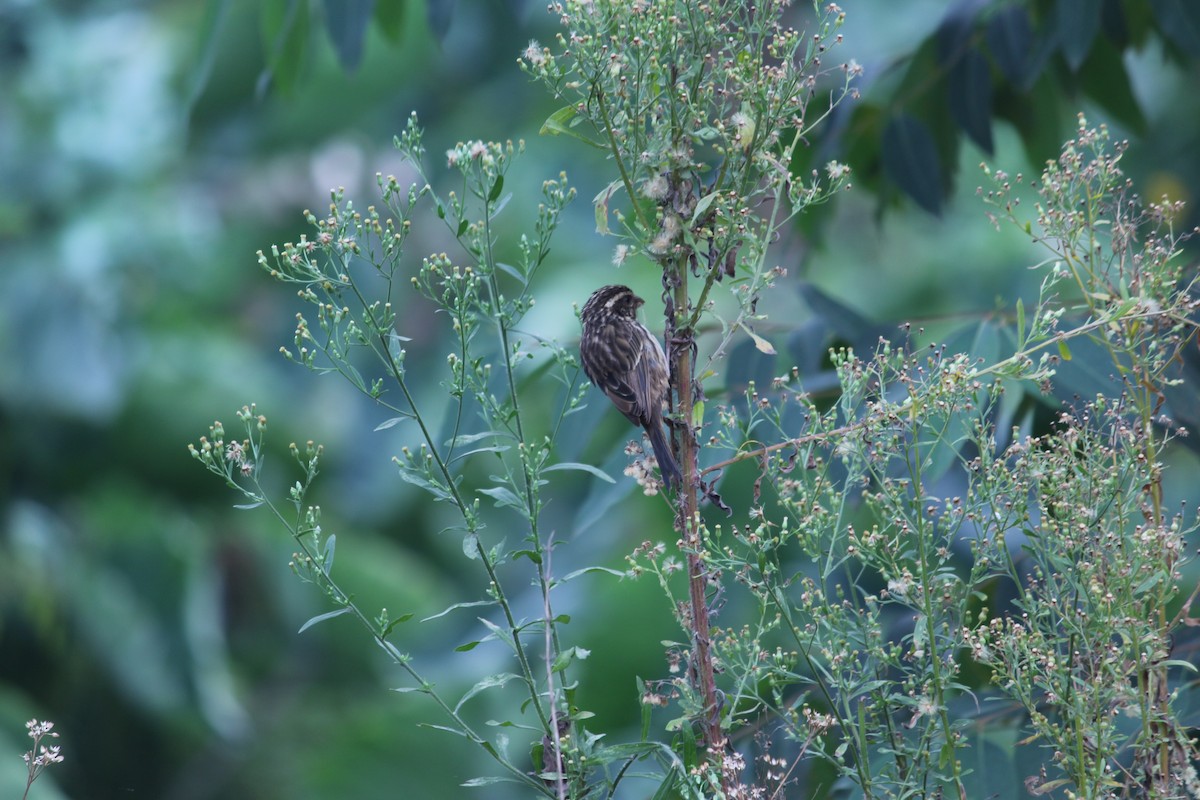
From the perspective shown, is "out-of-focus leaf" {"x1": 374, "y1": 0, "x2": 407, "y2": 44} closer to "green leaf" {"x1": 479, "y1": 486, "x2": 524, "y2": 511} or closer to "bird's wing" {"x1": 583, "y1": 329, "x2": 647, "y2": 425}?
"bird's wing" {"x1": 583, "y1": 329, "x2": 647, "y2": 425}

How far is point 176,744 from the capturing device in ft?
13.2

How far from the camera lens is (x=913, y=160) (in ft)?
6.41

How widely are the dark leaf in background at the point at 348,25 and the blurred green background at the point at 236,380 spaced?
84cm

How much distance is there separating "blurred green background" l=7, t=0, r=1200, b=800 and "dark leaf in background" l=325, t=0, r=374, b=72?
844 mm

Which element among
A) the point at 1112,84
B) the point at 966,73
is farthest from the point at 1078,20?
the point at 1112,84

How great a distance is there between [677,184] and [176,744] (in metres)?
3.68

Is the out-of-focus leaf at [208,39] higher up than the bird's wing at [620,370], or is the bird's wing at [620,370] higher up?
the out-of-focus leaf at [208,39]

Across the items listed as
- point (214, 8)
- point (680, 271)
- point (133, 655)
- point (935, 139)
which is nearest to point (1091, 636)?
point (680, 271)

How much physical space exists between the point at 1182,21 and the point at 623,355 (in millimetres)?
1061

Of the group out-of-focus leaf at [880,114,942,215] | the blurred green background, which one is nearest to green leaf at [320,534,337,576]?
out-of-focus leaf at [880,114,942,215]

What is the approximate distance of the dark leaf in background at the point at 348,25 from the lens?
190cm

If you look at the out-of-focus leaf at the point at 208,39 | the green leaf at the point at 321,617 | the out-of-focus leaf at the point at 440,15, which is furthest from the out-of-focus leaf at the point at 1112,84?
the green leaf at the point at 321,617

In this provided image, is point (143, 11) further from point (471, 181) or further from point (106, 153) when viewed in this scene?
point (471, 181)

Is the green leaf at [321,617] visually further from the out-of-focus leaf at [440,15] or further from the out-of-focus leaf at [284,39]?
the out-of-focus leaf at [284,39]
